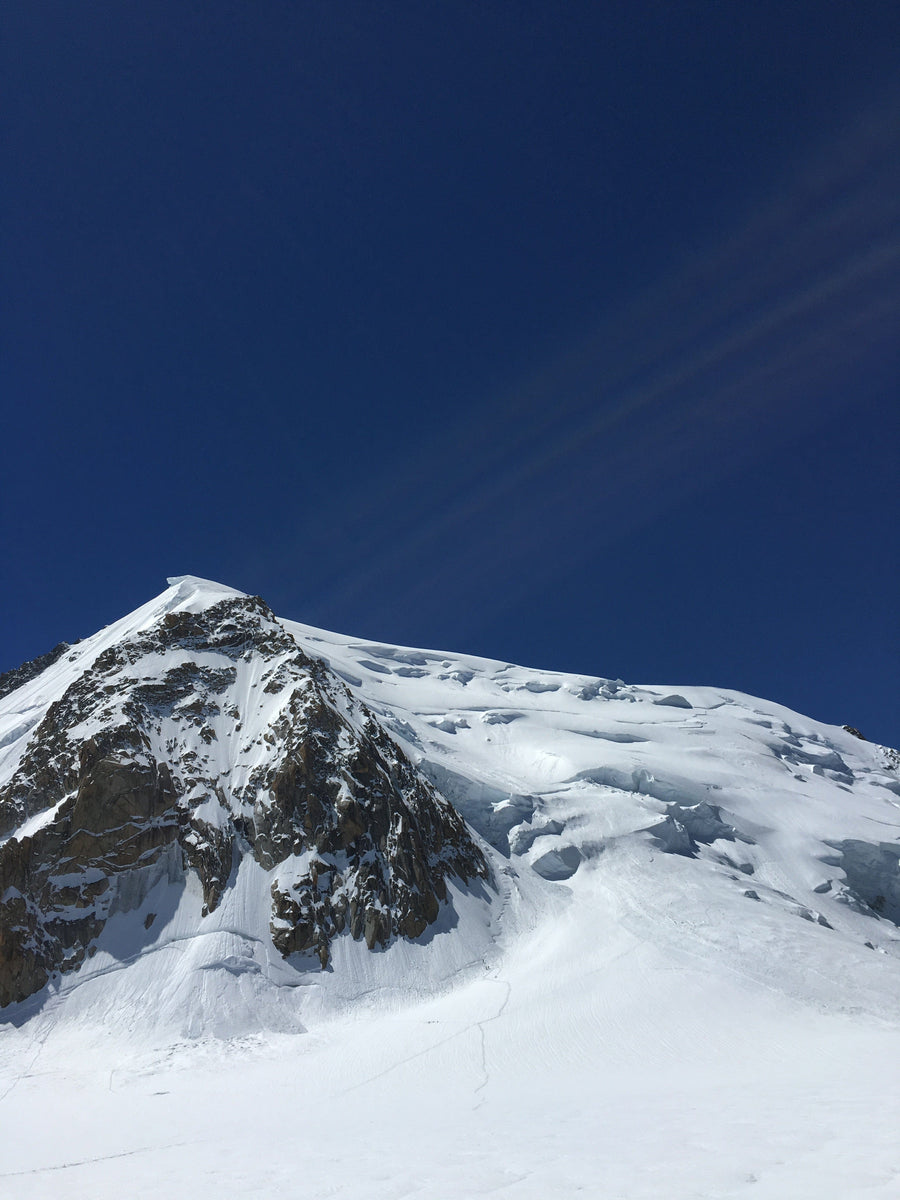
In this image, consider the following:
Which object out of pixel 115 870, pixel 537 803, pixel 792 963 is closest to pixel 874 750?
pixel 537 803

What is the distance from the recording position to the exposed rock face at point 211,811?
44.1m

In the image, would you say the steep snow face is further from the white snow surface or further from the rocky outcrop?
the rocky outcrop

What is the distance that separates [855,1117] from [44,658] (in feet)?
324

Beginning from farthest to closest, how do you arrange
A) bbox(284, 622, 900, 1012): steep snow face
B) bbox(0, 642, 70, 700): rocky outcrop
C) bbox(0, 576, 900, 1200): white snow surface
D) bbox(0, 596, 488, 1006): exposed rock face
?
bbox(0, 642, 70, 700): rocky outcrop, bbox(284, 622, 900, 1012): steep snow face, bbox(0, 596, 488, 1006): exposed rock face, bbox(0, 576, 900, 1200): white snow surface

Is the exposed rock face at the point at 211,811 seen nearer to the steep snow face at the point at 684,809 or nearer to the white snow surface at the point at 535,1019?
the white snow surface at the point at 535,1019

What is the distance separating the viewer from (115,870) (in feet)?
150

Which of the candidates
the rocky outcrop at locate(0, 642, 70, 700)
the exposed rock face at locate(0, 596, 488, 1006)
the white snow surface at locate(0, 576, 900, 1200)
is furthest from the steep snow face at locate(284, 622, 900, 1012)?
the rocky outcrop at locate(0, 642, 70, 700)

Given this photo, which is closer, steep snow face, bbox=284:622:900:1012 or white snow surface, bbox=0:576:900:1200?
white snow surface, bbox=0:576:900:1200

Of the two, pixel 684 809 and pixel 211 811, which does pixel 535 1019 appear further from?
pixel 684 809

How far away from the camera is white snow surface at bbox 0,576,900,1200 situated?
15656 millimetres

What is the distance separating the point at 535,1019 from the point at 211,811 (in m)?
26.6

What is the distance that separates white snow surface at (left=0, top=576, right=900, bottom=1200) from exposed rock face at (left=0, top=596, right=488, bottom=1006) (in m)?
2.00

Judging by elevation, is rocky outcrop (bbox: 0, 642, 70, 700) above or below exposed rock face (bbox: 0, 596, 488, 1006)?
above

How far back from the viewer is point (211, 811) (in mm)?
49156
